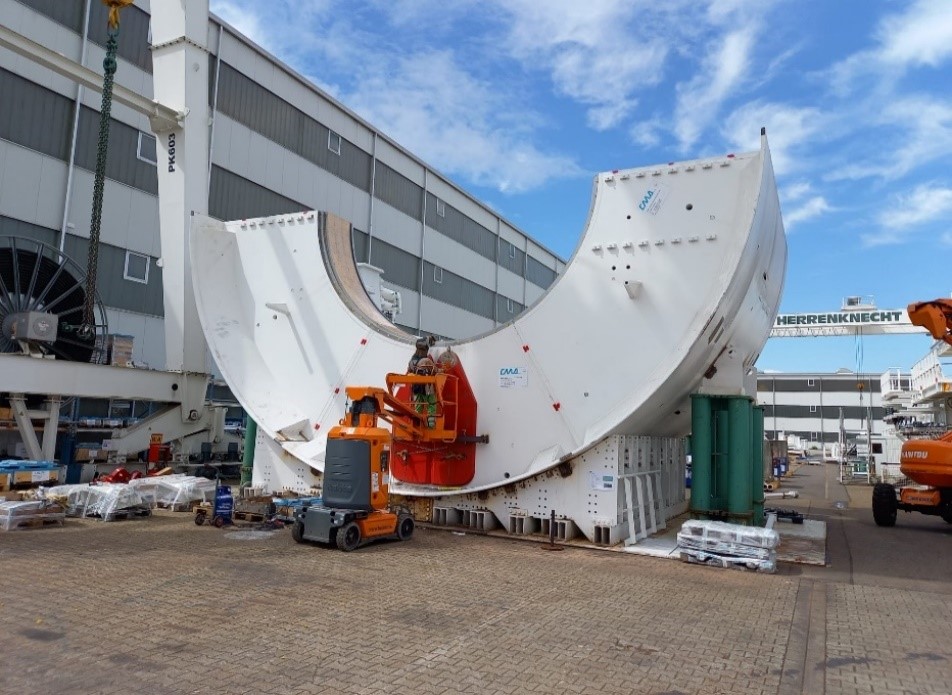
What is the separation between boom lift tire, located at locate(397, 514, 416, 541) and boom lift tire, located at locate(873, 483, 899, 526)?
28.8 ft

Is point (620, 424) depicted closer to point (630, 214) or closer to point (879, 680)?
point (630, 214)

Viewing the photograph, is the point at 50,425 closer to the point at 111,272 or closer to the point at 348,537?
the point at 111,272

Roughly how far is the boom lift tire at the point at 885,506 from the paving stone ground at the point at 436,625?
5813 millimetres

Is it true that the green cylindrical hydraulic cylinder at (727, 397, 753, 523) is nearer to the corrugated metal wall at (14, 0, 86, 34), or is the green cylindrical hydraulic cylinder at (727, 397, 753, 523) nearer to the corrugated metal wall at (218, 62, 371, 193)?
the corrugated metal wall at (218, 62, 371, 193)

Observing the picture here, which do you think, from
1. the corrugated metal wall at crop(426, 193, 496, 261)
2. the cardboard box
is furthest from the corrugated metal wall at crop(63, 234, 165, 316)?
the corrugated metal wall at crop(426, 193, 496, 261)

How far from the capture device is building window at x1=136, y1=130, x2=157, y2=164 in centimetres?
1641

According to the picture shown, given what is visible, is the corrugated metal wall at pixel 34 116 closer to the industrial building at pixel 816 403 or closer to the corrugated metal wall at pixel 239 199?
the corrugated metal wall at pixel 239 199

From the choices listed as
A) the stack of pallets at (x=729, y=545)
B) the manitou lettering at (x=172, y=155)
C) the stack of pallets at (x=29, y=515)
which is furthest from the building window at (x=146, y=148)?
the stack of pallets at (x=729, y=545)

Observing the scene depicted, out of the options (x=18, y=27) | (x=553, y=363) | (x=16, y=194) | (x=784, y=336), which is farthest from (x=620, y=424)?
(x=784, y=336)

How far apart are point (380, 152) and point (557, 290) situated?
17.1 meters

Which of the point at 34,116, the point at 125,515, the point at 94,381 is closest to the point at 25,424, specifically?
the point at 94,381

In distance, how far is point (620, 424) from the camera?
8.15m

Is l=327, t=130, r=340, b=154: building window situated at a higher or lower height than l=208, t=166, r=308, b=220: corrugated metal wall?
higher

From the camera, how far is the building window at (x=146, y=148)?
1641cm
